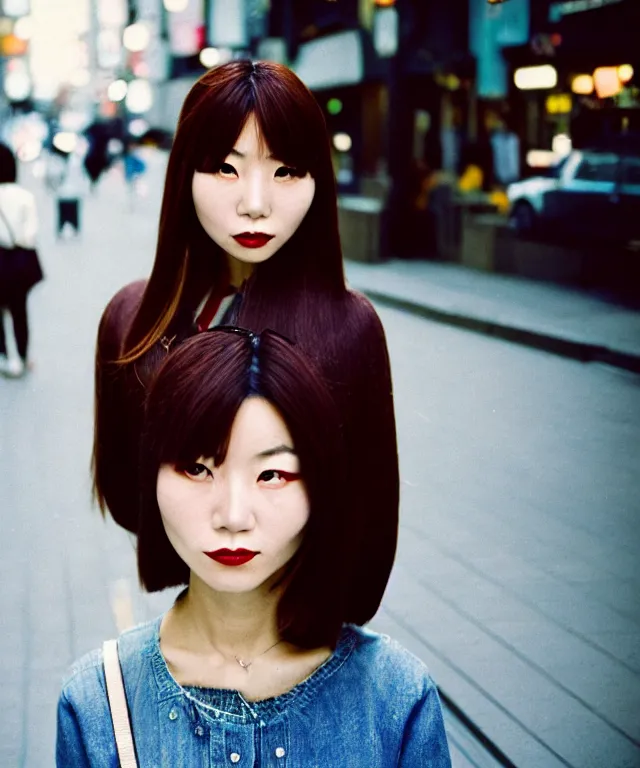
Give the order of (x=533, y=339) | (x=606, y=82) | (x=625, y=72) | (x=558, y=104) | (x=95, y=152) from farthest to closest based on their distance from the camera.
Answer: (x=95, y=152) < (x=558, y=104) < (x=606, y=82) < (x=625, y=72) < (x=533, y=339)

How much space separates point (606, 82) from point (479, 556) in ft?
38.5

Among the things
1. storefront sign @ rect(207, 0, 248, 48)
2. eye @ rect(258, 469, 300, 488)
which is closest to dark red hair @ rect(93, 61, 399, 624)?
eye @ rect(258, 469, 300, 488)

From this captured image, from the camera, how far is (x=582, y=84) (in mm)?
16750

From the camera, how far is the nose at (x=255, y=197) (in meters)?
1.97

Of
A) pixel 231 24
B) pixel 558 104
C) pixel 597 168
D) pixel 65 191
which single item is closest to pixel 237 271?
pixel 597 168

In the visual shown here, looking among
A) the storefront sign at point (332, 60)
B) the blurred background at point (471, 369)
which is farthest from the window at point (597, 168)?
the storefront sign at point (332, 60)

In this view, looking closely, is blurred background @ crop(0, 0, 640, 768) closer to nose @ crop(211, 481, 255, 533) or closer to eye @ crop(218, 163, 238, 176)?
eye @ crop(218, 163, 238, 176)

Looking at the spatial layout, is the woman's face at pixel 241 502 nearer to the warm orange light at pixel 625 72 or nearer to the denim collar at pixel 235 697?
the denim collar at pixel 235 697

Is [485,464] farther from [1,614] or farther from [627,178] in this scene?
[627,178]

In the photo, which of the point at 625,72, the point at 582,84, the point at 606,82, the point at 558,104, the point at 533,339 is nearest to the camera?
the point at 533,339

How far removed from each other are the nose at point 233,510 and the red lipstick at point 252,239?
713 mm

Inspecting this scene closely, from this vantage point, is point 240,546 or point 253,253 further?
point 253,253

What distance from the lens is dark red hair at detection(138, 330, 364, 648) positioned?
4.56 ft

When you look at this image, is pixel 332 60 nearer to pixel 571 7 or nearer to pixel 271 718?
pixel 571 7
